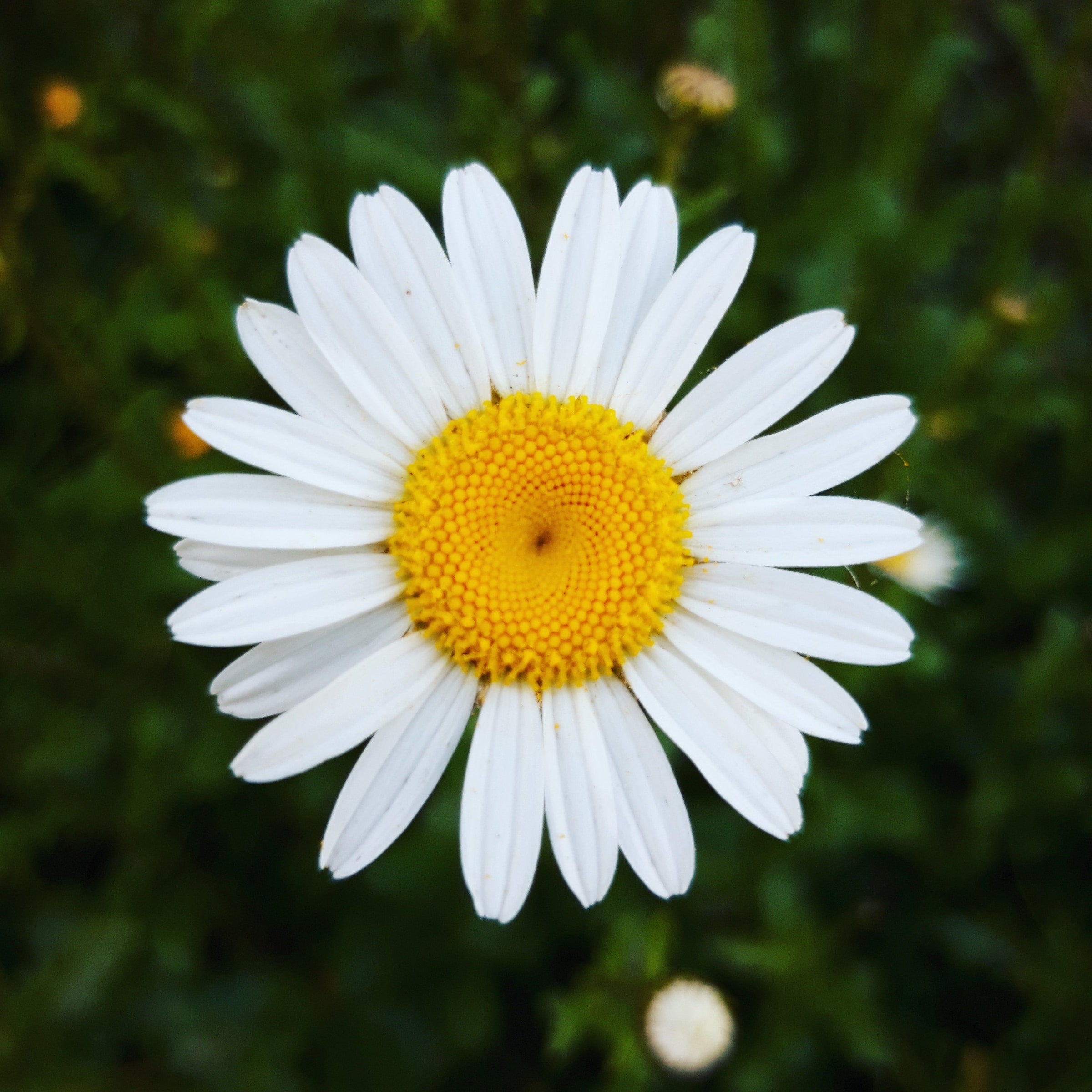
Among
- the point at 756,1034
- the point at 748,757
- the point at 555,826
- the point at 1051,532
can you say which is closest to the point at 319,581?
the point at 555,826

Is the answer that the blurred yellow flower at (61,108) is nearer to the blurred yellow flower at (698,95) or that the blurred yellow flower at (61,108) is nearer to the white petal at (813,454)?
the blurred yellow flower at (698,95)

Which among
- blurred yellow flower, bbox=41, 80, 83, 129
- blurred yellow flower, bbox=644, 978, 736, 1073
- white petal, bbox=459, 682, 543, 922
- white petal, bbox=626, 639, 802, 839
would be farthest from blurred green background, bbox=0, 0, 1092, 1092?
white petal, bbox=626, 639, 802, 839

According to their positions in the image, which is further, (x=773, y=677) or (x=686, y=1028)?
(x=686, y=1028)

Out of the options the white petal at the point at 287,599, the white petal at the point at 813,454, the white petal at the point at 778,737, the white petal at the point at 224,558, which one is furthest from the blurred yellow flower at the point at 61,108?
the white petal at the point at 778,737

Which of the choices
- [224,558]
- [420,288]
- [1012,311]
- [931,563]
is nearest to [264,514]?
[224,558]

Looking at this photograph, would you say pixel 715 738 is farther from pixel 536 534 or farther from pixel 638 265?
pixel 638 265

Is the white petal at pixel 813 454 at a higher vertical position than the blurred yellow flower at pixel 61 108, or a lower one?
lower

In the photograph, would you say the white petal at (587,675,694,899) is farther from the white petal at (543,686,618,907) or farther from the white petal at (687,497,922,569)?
the white petal at (687,497,922,569)
